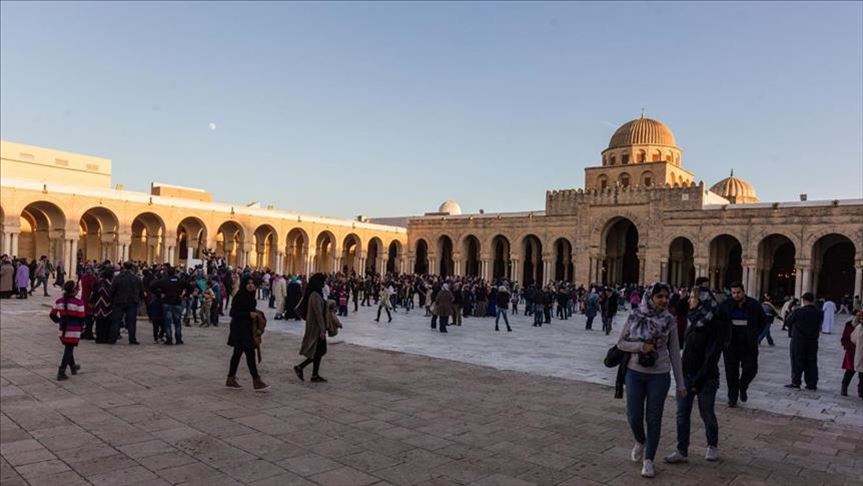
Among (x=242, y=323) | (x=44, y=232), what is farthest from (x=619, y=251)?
(x=242, y=323)

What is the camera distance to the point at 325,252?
147 ft

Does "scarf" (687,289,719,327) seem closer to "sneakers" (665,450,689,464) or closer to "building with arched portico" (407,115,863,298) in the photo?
"sneakers" (665,450,689,464)

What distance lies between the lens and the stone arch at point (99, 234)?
96.9 ft

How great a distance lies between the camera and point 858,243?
2525 centimetres

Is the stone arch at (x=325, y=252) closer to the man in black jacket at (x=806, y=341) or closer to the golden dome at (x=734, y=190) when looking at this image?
the golden dome at (x=734, y=190)

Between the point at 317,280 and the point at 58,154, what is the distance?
40.9 m

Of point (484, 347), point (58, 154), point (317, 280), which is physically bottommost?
point (484, 347)

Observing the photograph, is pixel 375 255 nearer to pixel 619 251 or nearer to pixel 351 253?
pixel 351 253

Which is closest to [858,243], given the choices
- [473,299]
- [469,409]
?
[473,299]

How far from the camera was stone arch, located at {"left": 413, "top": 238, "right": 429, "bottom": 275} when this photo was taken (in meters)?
44.2

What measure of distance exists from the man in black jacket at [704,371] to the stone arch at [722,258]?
1131 inches

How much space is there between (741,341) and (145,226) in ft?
112

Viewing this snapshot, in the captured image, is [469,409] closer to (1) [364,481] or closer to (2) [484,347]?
(1) [364,481]

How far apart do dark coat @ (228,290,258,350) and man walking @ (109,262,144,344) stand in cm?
391
